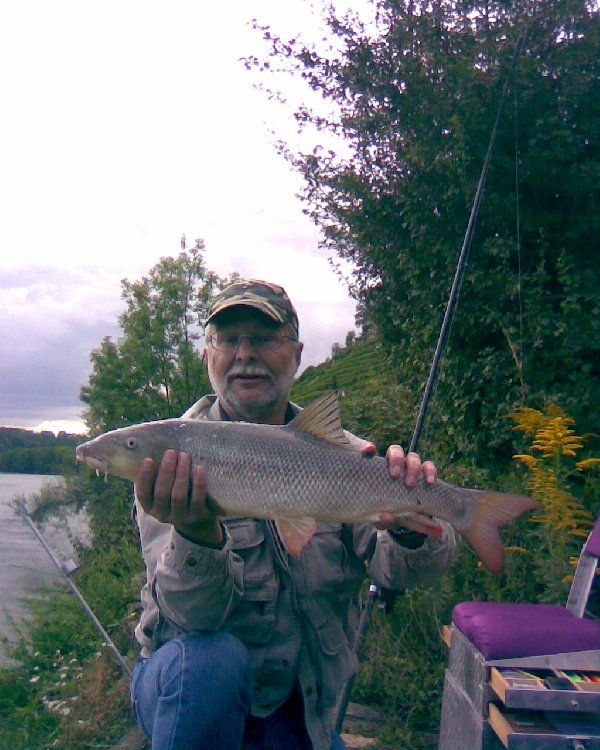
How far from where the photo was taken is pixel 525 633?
10.6ft

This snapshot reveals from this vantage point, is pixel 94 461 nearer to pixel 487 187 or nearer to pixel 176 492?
pixel 176 492

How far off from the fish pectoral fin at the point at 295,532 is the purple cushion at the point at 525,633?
1091mm

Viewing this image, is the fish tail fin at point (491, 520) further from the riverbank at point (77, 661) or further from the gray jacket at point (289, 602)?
the riverbank at point (77, 661)

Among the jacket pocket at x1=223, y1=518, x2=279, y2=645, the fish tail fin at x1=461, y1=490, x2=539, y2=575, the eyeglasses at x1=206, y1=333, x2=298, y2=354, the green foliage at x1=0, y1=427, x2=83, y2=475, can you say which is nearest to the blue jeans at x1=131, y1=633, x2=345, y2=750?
the jacket pocket at x1=223, y1=518, x2=279, y2=645

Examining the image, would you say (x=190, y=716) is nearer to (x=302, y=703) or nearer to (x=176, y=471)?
(x=302, y=703)

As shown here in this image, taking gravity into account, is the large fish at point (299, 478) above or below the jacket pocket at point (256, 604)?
above

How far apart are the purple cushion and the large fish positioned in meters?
0.65

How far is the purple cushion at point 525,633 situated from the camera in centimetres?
322

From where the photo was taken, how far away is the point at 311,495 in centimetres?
273

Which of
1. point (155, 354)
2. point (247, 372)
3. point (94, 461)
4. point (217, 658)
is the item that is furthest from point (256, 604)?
point (155, 354)

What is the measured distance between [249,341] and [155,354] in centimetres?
672

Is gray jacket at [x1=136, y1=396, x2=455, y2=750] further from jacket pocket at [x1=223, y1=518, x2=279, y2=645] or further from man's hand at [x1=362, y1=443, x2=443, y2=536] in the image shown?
man's hand at [x1=362, y1=443, x2=443, y2=536]

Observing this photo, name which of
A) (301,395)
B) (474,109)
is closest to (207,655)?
(474,109)

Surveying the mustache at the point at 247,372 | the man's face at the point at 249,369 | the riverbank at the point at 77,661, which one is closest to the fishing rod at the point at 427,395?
the man's face at the point at 249,369
